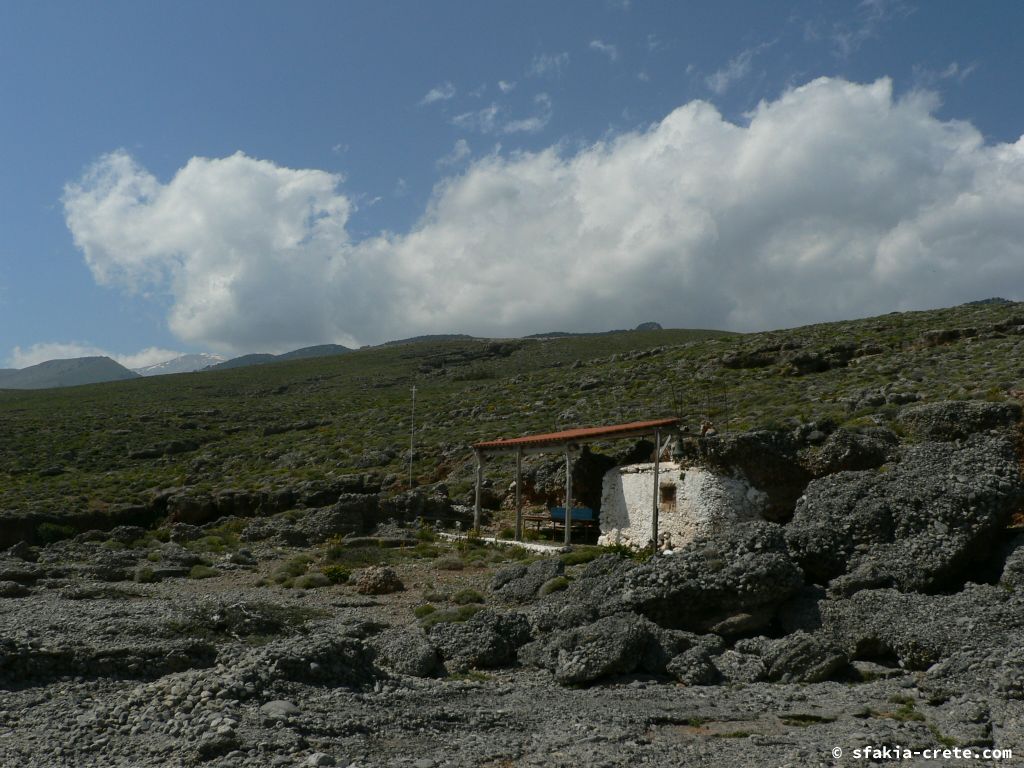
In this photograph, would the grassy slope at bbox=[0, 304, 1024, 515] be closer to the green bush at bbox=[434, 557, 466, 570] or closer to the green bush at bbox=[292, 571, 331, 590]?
the green bush at bbox=[434, 557, 466, 570]

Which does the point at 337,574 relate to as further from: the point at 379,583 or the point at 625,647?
the point at 625,647

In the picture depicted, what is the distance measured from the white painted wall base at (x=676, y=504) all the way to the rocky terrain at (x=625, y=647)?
1.61ft

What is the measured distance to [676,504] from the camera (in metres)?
19.3

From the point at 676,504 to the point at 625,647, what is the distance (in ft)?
28.2

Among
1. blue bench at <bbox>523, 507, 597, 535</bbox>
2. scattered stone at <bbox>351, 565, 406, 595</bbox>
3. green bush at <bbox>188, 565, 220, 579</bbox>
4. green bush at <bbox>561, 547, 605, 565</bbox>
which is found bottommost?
green bush at <bbox>188, 565, 220, 579</bbox>

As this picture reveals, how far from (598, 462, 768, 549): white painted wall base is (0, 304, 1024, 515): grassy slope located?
745 centimetres

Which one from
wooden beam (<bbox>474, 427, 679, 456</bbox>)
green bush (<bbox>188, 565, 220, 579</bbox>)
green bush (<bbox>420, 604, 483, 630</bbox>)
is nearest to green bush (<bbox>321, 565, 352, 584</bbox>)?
green bush (<bbox>188, 565, 220, 579</bbox>)

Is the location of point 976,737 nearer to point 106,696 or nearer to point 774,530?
point 774,530

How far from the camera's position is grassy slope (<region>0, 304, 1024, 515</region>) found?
30.6 meters

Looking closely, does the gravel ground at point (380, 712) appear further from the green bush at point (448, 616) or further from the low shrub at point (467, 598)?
the low shrub at point (467, 598)

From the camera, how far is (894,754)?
7484mm

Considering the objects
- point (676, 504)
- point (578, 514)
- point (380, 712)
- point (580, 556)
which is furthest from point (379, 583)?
point (380, 712)

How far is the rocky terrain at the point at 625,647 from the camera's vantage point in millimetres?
7879

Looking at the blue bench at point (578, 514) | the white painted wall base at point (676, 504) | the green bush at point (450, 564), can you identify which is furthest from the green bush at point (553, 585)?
the blue bench at point (578, 514)
